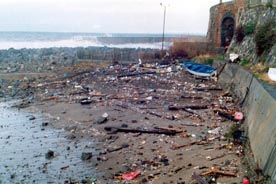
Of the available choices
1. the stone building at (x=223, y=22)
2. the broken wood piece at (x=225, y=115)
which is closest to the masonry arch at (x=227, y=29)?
the stone building at (x=223, y=22)

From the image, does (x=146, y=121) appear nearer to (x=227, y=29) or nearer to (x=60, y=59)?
(x=227, y=29)

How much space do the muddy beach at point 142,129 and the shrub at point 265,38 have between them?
2.36m

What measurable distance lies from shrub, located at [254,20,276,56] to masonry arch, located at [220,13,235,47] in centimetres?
1027

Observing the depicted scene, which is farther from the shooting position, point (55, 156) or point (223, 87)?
point (223, 87)

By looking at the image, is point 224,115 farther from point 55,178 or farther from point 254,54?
point 55,178

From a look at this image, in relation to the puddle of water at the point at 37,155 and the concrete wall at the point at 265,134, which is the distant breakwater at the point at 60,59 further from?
the concrete wall at the point at 265,134

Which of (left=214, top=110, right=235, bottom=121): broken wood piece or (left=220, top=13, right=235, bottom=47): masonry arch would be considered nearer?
(left=214, top=110, right=235, bottom=121): broken wood piece

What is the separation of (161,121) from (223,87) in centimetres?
630

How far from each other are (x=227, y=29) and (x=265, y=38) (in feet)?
37.9

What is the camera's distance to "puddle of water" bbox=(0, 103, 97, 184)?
24.2ft

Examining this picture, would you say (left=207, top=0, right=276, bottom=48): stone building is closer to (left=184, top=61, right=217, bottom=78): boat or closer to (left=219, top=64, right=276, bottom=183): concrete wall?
(left=184, top=61, right=217, bottom=78): boat

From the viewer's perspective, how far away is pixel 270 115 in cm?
649

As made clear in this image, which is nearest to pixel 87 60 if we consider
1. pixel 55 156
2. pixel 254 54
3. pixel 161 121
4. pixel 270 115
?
pixel 254 54

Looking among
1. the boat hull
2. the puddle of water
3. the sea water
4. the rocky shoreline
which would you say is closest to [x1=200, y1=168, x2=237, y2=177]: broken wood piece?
the rocky shoreline
